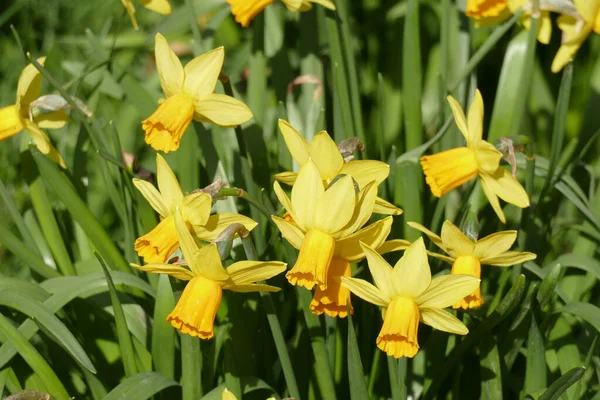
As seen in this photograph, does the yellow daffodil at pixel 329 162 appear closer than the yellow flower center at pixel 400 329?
No

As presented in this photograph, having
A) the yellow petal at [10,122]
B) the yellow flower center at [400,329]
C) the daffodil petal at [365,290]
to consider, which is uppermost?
the yellow petal at [10,122]

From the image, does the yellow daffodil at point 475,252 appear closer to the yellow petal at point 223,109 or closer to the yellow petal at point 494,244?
the yellow petal at point 494,244

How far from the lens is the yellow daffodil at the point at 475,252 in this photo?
1711 mm

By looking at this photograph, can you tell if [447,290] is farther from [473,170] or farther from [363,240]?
[473,170]

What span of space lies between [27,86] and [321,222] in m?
1.03

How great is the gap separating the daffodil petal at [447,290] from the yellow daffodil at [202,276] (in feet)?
0.95

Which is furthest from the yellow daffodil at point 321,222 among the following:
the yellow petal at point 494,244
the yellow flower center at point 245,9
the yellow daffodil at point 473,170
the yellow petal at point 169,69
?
the yellow flower center at point 245,9

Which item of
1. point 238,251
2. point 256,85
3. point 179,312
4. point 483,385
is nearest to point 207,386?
point 238,251

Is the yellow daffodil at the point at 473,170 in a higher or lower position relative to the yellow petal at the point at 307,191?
lower

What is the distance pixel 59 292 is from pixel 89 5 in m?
2.83

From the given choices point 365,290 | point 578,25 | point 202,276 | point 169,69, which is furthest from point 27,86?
point 578,25

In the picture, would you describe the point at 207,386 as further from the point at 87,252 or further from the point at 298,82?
the point at 298,82

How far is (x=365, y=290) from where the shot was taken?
1.59m

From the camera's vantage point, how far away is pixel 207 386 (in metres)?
1.99
